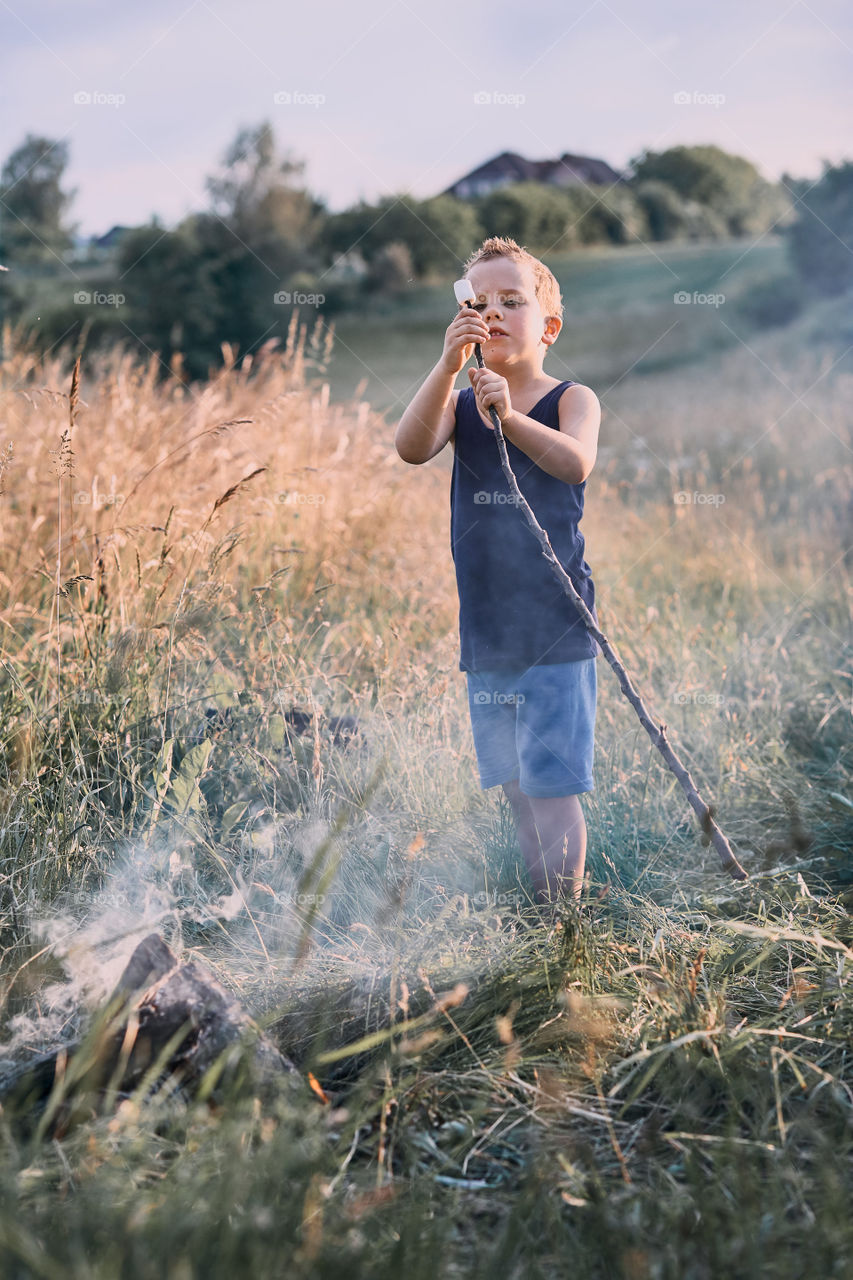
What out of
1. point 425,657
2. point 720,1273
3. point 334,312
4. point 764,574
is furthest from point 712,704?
point 334,312

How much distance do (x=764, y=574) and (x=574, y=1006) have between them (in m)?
3.79

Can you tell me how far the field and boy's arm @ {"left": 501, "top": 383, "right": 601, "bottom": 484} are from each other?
2.62ft

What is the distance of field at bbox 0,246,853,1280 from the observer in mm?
1317

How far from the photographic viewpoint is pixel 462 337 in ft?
6.49

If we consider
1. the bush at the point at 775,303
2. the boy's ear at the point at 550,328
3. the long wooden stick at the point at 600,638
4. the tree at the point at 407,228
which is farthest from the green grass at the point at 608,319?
the long wooden stick at the point at 600,638

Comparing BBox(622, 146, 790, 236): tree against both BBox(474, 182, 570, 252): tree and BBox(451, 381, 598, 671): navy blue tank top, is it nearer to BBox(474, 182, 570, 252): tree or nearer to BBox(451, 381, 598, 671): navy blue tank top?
BBox(474, 182, 570, 252): tree

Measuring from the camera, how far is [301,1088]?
1557mm
